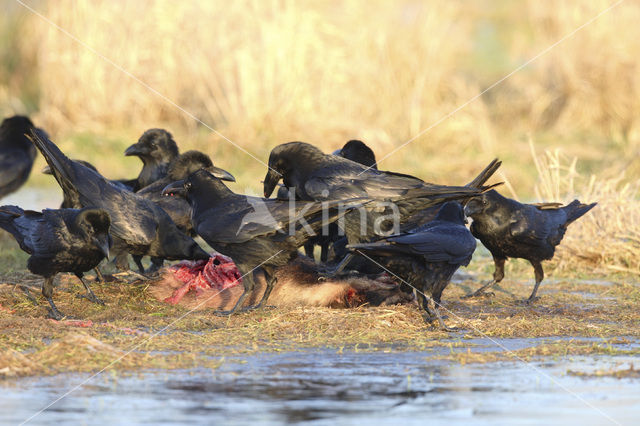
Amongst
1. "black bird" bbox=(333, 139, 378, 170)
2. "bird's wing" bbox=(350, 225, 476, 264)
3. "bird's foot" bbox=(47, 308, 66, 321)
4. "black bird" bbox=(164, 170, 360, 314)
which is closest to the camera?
"bird's wing" bbox=(350, 225, 476, 264)

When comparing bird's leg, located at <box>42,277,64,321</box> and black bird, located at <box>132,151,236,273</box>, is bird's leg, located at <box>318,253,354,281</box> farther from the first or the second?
bird's leg, located at <box>42,277,64,321</box>

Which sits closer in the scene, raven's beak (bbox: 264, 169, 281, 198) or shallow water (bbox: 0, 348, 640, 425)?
shallow water (bbox: 0, 348, 640, 425)

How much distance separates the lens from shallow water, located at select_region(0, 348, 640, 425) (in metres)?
4.93

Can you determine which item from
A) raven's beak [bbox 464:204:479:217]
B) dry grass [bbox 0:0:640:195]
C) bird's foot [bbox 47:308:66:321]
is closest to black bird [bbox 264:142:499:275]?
raven's beak [bbox 464:204:479:217]

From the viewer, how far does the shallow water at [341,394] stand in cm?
493

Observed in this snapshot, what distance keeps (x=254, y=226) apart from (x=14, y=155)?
22.1 feet

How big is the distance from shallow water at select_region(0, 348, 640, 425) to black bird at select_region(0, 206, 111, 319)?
2.06m

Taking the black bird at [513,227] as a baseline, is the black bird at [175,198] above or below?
above

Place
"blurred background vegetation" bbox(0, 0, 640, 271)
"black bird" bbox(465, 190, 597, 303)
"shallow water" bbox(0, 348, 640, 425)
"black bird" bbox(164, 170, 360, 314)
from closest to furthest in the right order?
"shallow water" bbox(0, 348, 640, 425) < "black bird" bbox(164, 170, 360, 314) < "black bird" bbox(465, 190, 597, 303) < "blurred background vegetation" bbox(0, 0, 640, 271)

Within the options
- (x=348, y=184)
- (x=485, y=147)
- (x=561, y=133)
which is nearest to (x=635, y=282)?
(x=348, y=184)

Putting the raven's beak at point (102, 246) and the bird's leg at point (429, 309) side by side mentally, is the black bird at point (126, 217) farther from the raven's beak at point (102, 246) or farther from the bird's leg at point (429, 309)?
the bird's leg at point (429, 309)

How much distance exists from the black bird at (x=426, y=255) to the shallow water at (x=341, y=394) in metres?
1.23

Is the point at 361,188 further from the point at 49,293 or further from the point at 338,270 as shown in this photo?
the point at 49,293


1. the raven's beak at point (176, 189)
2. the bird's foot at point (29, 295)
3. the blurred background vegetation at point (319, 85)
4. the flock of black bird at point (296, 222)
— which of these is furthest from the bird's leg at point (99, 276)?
the blurred background vegetation at point (319, 85)
